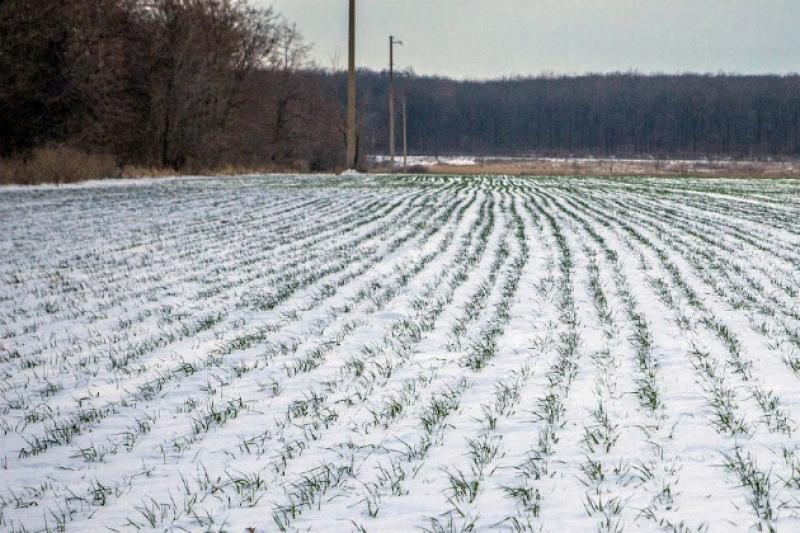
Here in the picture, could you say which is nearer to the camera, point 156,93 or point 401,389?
point 401,389

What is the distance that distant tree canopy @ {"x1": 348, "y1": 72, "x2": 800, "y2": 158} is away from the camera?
463 ft

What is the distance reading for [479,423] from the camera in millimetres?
4379

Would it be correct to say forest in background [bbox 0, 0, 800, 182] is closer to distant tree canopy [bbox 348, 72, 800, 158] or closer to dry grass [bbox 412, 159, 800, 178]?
dry grass [bbox 412, 159, 800, 178]

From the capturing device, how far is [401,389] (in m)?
5.04

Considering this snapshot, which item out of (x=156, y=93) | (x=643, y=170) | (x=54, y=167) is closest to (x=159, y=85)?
(x=156, y=93)

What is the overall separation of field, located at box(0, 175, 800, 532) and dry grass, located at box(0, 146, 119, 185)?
51.7 ft

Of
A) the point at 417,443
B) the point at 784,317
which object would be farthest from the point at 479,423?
the point at 784,317

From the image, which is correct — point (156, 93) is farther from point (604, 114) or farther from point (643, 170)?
point (604, 114)

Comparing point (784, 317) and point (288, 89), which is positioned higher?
point (288, 89)

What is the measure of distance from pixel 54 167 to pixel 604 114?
5729 inches

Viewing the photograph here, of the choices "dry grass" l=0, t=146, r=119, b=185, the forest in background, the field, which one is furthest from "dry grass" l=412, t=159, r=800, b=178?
the field

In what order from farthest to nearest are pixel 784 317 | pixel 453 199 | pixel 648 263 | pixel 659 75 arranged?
1. pixel 659 75
2. pixel 453 199
3. pixel 648 263
4. pixel 784 317

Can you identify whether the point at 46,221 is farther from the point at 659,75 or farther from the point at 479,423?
the point at 659,75

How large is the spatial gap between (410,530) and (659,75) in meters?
182
